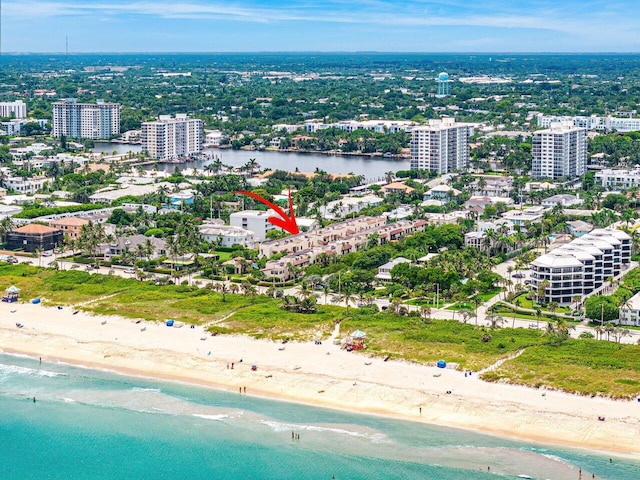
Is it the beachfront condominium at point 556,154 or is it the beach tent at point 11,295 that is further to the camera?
the beachfront condominium at point 556,154

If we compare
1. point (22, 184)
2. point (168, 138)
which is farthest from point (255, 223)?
point (168, 138)

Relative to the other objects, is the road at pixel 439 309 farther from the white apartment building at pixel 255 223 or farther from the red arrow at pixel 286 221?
the red arrow at pixel 286 221

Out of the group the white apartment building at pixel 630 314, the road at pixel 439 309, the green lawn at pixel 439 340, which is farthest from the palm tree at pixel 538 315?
the white apartment building at pixel 630 314

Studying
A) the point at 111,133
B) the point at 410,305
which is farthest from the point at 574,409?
the point at 111,133

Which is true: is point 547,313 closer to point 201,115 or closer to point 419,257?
A: point 419,257

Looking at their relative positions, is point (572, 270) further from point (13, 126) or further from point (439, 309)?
point (13, 126)

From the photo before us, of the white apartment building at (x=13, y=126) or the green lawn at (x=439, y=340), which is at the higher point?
the white apartment building at (x=13, y=126)
